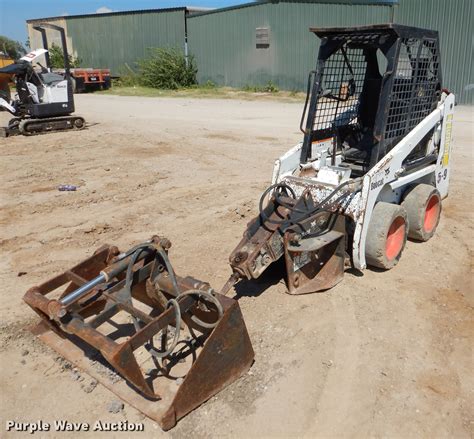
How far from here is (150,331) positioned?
284 centimetres

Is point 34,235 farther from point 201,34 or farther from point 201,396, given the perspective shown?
point 201,34

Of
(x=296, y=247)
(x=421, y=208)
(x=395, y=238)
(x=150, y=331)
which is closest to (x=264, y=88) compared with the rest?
(x=421, y=208)

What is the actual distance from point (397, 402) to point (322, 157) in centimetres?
274

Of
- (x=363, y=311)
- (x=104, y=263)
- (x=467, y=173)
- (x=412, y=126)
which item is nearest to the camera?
(x=104, y=263)

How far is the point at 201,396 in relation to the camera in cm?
298

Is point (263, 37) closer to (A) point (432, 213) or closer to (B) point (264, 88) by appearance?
(B) point (264, 88)

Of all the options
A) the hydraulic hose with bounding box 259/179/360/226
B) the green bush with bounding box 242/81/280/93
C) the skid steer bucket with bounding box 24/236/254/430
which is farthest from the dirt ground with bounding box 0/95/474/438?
the green bush with bounding box 242/81/280/93

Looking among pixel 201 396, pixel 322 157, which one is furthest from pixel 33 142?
pixel 201 396

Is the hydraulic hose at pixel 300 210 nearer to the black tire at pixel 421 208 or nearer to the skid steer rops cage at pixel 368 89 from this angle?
the skid steer rops cage at pixel 368 89

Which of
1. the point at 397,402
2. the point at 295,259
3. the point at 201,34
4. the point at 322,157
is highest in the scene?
the point at 201,34

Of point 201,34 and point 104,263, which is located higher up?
point 201,34

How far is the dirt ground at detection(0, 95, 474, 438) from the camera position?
9.71 ft

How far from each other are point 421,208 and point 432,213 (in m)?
0.51

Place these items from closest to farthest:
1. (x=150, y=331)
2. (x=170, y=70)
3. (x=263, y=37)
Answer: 1. (x=150, y=331)
2. (x=263, y=37)
3. (x=170, y=70)
